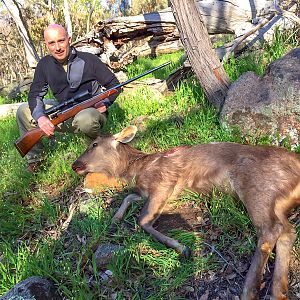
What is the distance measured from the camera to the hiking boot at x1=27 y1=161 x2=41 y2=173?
537 centimetres

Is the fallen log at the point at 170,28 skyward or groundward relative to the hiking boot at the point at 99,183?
skyward

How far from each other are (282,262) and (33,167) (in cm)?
401

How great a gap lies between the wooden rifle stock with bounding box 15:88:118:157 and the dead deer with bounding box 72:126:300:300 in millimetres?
864

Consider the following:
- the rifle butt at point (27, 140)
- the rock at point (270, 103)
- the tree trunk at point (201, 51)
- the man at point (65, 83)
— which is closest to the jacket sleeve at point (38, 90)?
the man at point (65, 83)

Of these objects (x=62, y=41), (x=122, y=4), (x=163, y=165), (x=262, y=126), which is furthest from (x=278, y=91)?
(x=122, y=4)

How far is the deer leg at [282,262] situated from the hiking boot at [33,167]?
150 inches

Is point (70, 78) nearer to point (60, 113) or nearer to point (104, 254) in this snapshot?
point (60, 113)

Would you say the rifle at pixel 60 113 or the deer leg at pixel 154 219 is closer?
the deer leg at pixel 154 219

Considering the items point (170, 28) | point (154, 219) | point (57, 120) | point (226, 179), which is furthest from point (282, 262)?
point (170, 28)

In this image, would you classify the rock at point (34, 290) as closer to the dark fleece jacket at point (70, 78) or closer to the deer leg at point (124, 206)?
the deer leg at point (124, 206)

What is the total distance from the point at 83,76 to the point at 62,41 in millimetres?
652

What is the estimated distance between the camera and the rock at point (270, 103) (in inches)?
174

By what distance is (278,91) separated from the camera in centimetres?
459

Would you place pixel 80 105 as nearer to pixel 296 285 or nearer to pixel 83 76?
pixel 83 76
